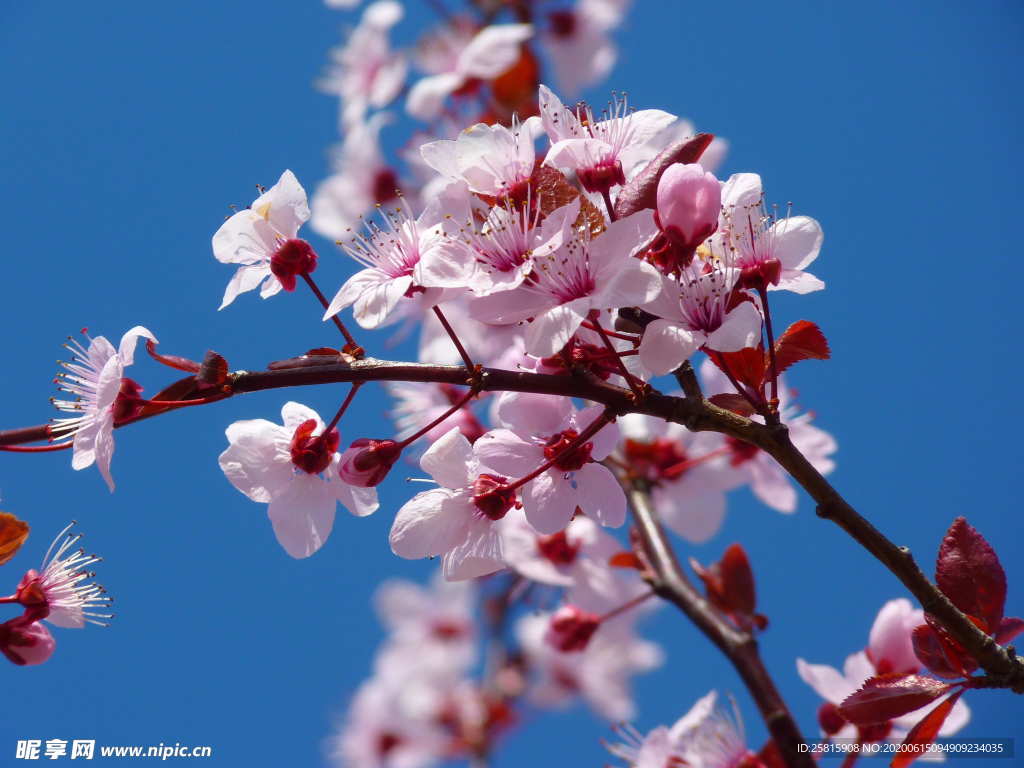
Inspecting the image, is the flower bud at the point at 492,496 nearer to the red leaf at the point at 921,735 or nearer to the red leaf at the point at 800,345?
the red leaf at the point at 800,345

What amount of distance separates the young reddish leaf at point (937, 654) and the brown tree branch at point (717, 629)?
1.50 feet

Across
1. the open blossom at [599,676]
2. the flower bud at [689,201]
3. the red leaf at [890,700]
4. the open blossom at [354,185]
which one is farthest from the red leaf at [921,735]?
the open blossom at [599,676]

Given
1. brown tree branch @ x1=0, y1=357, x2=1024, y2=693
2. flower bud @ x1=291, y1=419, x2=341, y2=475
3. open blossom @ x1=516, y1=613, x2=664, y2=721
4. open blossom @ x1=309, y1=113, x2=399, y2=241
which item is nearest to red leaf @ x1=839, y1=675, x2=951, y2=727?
brown tree branch @ x1=0, y1=357, x2=1024, y2=693

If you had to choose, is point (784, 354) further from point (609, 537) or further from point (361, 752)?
point (361, 752)

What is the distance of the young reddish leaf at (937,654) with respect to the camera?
1315 millimetres

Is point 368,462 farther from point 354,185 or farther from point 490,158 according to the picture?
point 354,185

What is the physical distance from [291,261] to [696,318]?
585 millimetres

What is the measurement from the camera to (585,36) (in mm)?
4258

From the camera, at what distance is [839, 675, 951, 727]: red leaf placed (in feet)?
4.38

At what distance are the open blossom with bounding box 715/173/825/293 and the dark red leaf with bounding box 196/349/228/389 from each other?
681 mm

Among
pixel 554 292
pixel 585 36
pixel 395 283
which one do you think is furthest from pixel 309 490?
pixel 585 36

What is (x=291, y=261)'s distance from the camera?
1.35 meters

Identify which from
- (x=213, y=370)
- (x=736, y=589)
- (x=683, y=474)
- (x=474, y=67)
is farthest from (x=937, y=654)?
(x=474, y=67)

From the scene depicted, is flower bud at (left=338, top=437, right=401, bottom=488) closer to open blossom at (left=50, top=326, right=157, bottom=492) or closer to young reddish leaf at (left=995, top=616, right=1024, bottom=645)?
open blossom at (left=50, top=326, right=157, bottom=492)
